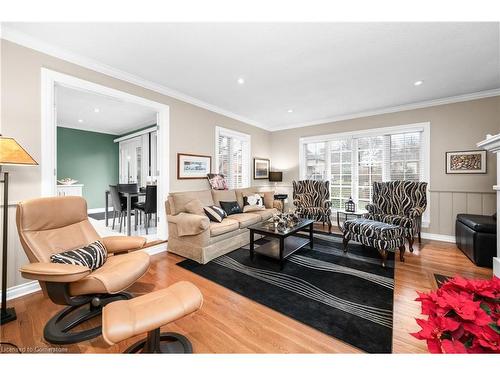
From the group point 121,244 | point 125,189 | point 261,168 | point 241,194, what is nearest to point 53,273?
point 121,244

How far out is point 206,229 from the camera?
9.75 ft

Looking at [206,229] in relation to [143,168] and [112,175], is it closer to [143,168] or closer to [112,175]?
[143,168]

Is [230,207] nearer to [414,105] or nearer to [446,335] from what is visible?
[446,335]

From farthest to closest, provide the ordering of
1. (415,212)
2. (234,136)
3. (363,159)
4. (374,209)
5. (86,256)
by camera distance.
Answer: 1. (234,136)
2. (363,159)
3. (374,209)
4. (415,212)
5. (86,256)

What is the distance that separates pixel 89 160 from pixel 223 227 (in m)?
5.89

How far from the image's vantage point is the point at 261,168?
592 cm

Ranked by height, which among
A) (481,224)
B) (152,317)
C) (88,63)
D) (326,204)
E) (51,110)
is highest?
(88,63)

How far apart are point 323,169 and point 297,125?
1.37 meters

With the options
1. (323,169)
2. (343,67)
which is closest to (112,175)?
(323,169)

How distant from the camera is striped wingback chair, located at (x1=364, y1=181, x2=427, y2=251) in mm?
3412
